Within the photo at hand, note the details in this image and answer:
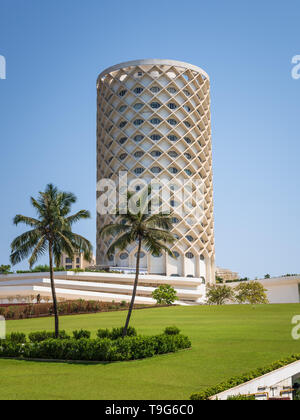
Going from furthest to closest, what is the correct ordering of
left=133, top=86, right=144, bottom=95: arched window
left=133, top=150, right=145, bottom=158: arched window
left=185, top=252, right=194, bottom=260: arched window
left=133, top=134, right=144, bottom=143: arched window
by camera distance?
left=133, top=86, right=144, bottom=95: arched window, left=133, top=134, right=144, bottom=143: arched window, left=133, top=150, right=145, bottom=158: arched window, left=185, top=252, right=194, bottom=260: arched window

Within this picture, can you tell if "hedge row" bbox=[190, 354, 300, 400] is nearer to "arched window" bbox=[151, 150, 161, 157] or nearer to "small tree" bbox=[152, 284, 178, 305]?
"small tree" bbox=[152, 284, 178, 305]

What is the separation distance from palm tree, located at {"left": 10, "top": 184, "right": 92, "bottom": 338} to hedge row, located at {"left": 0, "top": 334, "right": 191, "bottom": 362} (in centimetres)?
368

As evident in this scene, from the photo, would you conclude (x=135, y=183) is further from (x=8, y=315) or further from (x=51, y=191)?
(x=51, y=191)

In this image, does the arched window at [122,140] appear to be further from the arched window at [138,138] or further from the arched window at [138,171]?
the arched window at [138,171]

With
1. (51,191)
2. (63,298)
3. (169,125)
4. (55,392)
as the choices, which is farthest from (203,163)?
(55,392)

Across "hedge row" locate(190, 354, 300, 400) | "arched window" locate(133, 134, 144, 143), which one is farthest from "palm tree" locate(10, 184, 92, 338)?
"arched window" locate(133, 134, 144, 143)

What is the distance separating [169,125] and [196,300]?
30021 mm

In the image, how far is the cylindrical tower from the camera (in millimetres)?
80625

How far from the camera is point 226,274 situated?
103000 mm

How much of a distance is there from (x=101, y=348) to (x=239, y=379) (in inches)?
275

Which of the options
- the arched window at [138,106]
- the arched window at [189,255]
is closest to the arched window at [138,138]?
the arched window at [138,106]

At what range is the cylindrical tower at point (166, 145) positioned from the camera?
265 feet

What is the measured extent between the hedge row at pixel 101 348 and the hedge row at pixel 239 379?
5379 mm

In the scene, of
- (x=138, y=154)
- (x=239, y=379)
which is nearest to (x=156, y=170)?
(x=138, y=154)
